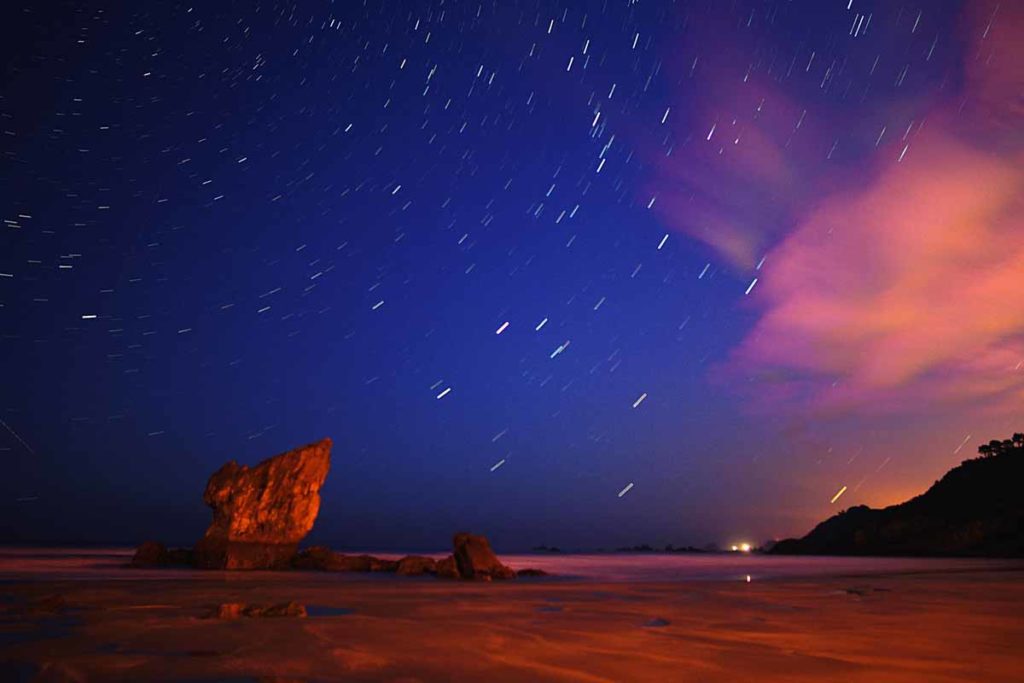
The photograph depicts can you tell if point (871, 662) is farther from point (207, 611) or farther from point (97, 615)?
point (97, 615)

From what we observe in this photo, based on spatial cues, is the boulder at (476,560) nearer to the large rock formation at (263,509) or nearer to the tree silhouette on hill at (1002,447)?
the large rock formation at (263,509)

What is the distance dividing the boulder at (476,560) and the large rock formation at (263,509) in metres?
16.8

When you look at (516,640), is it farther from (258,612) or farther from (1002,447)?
(1002,447)

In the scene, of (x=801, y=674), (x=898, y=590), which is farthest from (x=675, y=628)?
(x=898, y=590)

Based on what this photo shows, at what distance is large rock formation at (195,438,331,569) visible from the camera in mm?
53688

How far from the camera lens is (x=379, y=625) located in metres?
16.7

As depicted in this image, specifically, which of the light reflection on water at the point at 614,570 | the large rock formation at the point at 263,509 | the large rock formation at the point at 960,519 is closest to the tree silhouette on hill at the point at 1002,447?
the large rock formation at the point at 960,519

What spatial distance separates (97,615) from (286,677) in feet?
37.6

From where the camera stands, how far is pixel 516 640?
14148 mm

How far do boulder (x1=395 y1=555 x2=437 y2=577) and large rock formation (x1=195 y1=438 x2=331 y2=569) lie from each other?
10.2 metres

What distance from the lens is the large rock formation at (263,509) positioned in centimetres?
5369

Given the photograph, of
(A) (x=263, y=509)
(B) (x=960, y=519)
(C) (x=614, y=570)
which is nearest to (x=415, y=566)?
(A) (x=263, y=509)

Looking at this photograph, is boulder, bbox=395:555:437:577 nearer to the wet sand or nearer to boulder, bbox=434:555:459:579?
boulder, bbox=434:555:459:579

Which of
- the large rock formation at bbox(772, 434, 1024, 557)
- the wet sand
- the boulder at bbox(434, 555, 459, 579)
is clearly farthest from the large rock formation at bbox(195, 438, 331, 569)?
the large rock formation at bbox(772, 434, 1024, 557)
